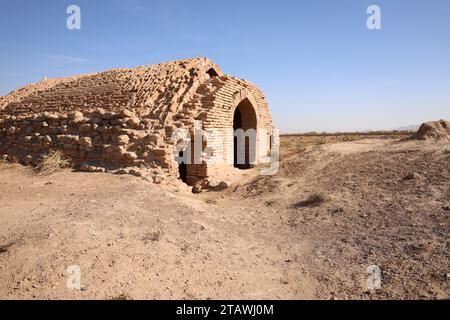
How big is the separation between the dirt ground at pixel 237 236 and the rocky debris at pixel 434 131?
130cm

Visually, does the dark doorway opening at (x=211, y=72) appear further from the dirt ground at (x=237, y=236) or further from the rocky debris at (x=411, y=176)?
the rocky debris at (x=411, y=176)

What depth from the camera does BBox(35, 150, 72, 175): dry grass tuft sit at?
870 cm

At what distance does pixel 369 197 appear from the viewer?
21.7ft

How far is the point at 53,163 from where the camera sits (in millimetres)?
8797

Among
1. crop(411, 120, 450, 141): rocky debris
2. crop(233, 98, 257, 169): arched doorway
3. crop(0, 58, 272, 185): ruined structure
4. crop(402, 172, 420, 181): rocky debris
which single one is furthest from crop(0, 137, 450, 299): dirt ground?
crop(233, 98, 257, 169): arched doorway

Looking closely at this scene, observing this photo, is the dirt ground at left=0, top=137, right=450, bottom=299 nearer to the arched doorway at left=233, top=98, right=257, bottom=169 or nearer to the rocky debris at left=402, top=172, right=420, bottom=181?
the rocky debris at left=402, top=172, right=420, bottom=181

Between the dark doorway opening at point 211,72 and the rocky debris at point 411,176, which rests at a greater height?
the dark doorway opening at point 211,72

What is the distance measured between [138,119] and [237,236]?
514 cm

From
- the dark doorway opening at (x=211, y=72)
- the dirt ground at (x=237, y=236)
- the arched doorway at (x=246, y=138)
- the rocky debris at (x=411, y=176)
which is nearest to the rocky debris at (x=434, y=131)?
the dirt ground at (x=237, y=236)

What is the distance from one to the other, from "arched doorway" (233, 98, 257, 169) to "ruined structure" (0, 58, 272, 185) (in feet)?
0.18

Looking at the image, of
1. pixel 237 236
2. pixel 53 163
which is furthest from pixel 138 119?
pixel 237 236

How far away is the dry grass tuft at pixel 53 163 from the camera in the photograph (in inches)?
342
